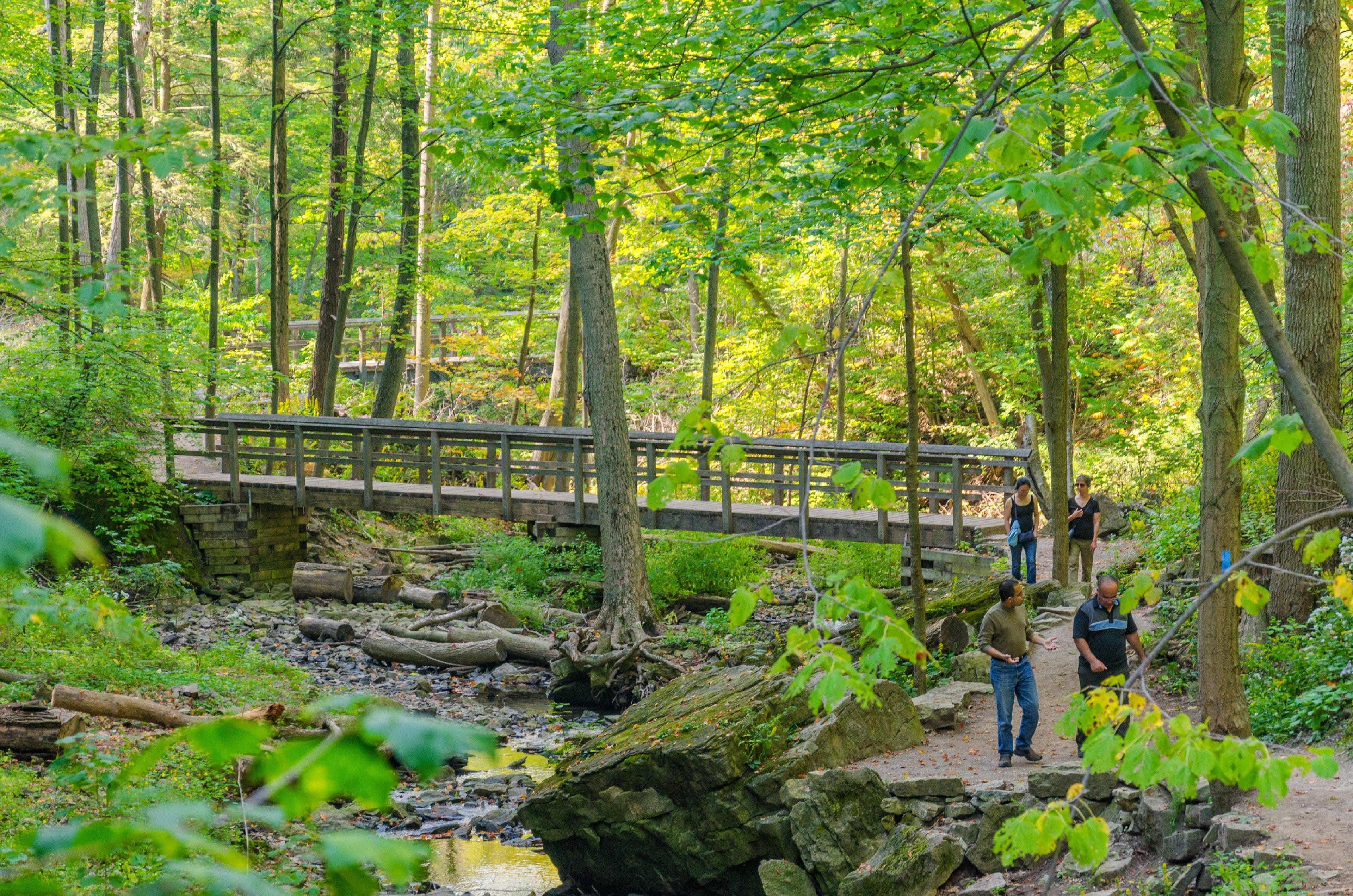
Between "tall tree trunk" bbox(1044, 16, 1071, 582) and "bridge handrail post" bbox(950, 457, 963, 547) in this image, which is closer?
"tall tree trunk" bbox(1044, 16, 1071, 582)

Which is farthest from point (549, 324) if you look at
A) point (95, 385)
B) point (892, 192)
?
point (892, 192)

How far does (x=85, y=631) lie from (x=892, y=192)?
8.99 metres

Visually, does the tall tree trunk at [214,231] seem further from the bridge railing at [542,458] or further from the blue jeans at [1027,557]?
the blue jeans at [1027,557]

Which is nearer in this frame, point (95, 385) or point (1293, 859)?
point (1293, 859)

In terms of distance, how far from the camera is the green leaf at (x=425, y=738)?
3.61 feet

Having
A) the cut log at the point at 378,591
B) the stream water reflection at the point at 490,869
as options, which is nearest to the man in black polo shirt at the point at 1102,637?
the stream water reflection at the point at 490,869

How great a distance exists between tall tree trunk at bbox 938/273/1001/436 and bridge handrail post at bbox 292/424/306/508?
13508 mm

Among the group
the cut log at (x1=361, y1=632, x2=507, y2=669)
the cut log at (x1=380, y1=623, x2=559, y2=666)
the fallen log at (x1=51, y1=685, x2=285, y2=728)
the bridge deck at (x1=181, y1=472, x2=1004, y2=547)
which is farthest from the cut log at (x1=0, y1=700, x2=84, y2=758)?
the cut log at (x1=380, y1=623, x2=559, y2=666)

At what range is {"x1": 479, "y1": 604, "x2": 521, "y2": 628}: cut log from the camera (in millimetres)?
14883

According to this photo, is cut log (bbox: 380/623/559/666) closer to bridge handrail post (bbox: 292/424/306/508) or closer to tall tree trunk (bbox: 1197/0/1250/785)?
bridge handrail post (bbox: 292/424/306/508)

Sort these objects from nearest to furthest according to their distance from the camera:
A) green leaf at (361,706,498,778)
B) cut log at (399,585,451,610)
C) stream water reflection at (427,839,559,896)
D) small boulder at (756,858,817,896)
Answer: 1. green leaf at (361,706,498,778)
2. small boulder at (756,858,817,896)
3. stream water reflection at (427,839,559,896)
4. cut log at (399,585,451,610)

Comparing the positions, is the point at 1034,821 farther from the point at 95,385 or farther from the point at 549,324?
the point at 549,324

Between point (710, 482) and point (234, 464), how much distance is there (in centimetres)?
818

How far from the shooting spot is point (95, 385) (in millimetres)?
13328
